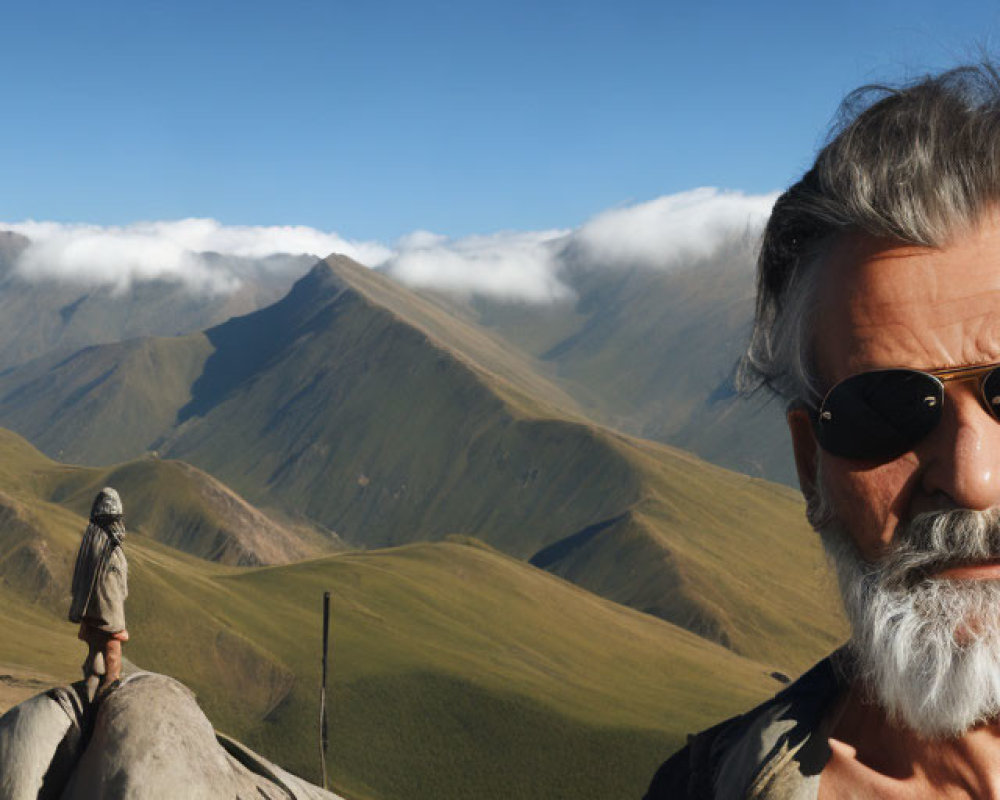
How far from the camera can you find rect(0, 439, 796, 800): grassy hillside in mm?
85250

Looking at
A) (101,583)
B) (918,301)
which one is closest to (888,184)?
(918,301)

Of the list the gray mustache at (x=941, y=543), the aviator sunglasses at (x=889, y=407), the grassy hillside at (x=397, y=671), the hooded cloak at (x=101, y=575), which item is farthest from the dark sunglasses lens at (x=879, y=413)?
the grassy hillside at (x=397, y=671)

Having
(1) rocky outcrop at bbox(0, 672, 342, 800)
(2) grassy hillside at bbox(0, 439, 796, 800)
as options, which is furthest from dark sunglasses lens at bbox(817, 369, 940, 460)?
(2) grassy hillside at bbox(0, 439, 796, 800)

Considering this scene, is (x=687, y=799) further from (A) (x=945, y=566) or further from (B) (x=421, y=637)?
(B) (x=421, y=637)

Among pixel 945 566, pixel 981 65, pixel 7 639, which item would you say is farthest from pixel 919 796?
pixel 7 639

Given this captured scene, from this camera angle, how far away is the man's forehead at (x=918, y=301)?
3002 millimetres

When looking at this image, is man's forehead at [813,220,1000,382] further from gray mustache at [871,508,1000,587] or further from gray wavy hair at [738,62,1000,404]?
gray mustache at [871,508,1000,587]

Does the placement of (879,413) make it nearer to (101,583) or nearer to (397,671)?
(101,583)

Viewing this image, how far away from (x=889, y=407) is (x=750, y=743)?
1202 mm

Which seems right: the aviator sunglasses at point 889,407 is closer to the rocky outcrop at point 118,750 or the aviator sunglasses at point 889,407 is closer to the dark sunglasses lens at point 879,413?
the dark sunglasses lens at point 879,413

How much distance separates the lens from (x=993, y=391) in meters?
2.91

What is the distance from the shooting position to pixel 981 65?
11.0ft

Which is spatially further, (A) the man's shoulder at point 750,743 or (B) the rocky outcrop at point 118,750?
(B) the rocky outcrop at point 118,750

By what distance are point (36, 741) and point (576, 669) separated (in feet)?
378
